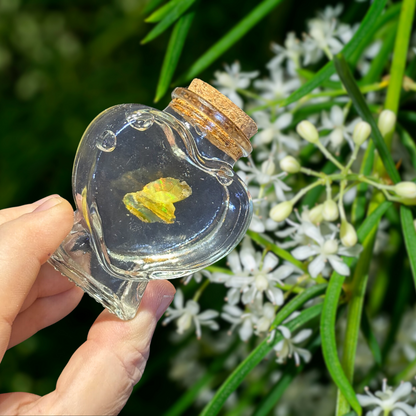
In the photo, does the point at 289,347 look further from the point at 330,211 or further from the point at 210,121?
the point at 210,121

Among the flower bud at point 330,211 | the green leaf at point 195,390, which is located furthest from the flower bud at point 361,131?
the green leaf at point 195,390

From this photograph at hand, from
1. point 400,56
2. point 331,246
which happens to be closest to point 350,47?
point 400,56

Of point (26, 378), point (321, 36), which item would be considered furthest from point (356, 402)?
point (26, 378)

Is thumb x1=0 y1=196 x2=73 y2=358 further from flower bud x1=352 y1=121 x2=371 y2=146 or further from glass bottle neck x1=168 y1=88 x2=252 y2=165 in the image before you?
flower bud x1=352 y1=121 x2=371 y2=146

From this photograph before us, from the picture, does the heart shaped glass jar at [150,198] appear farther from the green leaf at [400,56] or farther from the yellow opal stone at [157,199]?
the green leaf at [400,56]

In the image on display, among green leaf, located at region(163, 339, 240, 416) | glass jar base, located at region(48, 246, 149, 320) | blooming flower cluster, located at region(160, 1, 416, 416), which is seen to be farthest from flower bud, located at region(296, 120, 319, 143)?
green leaf, located at region(163, 339, 240, 416)
